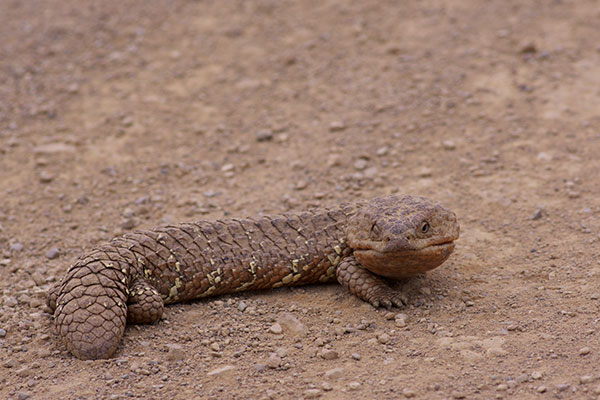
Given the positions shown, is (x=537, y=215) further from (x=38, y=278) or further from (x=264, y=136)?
(x=38, y=278)

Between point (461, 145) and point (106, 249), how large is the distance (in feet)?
14.0

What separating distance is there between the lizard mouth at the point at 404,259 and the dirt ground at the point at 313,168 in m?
0.31

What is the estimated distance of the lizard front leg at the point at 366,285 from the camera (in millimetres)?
5684

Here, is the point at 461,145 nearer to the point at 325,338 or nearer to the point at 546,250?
the point at 546,250

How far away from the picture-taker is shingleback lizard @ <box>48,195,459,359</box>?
5312 mm

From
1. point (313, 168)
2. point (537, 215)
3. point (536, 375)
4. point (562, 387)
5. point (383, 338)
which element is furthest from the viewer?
point (313, 168)

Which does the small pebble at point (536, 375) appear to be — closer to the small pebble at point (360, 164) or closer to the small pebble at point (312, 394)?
the small pebble at point (312, 394)

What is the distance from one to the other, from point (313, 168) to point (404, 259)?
284 centimetres

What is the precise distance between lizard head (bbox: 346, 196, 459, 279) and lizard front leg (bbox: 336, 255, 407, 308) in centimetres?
7

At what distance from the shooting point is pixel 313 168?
8.15 m

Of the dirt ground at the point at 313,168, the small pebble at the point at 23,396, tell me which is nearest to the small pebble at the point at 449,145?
the dirt ground at the point at 313,168

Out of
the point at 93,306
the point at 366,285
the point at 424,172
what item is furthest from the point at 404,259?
the point at 424,172

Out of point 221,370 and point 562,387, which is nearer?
point 562,387

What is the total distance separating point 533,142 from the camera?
8.07m
